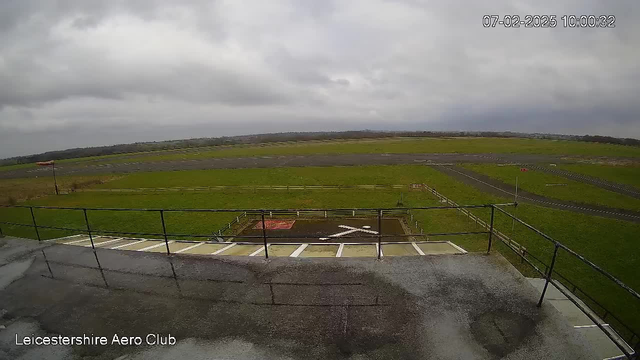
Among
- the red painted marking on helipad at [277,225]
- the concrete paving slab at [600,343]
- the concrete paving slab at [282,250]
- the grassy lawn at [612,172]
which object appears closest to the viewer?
the concrete paving slab at [600,343]

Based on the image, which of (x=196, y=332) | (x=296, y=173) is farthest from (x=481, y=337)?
(x=296, y=173)

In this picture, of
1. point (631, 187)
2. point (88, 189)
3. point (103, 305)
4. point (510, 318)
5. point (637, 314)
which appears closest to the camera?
point (510, 318)

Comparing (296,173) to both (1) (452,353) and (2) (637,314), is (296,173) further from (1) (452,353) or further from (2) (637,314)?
(1) (452,353)

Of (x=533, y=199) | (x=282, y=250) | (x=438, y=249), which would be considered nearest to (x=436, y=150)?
(x=533, y=199)

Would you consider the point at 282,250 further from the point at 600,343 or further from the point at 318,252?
the point at 600,343

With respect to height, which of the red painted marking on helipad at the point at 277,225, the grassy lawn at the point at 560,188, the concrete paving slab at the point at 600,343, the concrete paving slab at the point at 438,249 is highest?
the concrete paving slab at the point at 438,249

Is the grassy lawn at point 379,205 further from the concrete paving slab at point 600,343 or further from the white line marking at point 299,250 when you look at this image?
the white line marking at point 299,250

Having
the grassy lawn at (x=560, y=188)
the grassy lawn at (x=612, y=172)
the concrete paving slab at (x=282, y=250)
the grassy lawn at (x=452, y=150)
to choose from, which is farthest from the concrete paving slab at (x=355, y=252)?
the grassy lawn at (x=452, y=150)
